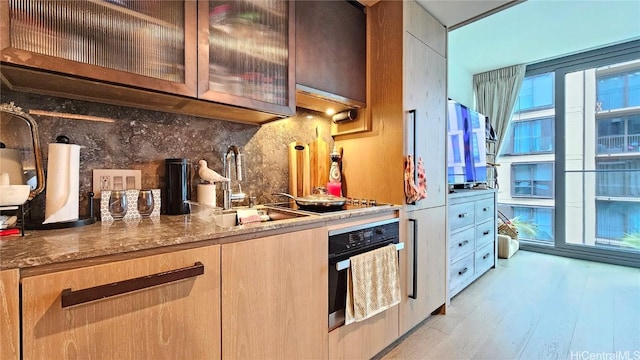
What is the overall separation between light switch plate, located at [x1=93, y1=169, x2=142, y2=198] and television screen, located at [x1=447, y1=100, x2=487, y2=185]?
2.29 m

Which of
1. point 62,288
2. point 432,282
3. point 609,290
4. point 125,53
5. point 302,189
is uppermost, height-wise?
point 125,53

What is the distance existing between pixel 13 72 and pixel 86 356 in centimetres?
94

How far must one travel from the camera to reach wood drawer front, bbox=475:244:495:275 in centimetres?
279

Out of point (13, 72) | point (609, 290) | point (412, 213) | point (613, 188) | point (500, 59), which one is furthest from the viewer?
point (500, 59)

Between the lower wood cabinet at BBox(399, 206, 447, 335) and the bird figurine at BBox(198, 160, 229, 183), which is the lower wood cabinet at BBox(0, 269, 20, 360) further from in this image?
the lower wood cabinet at BBox(399, 206, 447, 335)

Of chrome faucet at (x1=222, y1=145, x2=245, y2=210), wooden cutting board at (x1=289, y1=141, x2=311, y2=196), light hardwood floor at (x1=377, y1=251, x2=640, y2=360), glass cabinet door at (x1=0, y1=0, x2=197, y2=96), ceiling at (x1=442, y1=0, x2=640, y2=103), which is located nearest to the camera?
glass cabinet door at (x1=0, y1=0, x2=197, y2=96)

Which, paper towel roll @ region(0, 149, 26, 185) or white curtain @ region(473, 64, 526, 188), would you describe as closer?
paper towel roll @ region(0, 149, 26, 185)

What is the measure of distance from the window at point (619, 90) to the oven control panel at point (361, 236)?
12.1ft

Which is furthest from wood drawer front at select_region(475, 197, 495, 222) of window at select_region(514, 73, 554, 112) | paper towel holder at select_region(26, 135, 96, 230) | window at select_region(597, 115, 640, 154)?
paper towel holder at select_region(26, 135, 96, 230)

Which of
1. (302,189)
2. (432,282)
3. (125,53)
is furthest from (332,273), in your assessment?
(125,53)

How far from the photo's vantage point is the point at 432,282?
6.48 ft

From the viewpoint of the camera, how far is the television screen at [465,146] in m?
2.59

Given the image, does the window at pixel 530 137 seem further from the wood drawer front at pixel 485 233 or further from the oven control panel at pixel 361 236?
the oven control panel at pixel 361 236

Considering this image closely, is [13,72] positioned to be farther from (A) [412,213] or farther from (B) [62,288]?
(A) [412,213]
